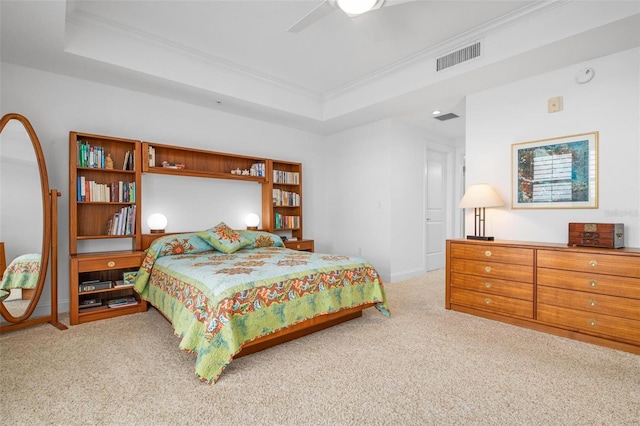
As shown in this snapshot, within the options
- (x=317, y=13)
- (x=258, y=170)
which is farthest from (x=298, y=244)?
(x=317, y=13)

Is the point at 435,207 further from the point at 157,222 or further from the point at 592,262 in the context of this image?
the point at 157,222

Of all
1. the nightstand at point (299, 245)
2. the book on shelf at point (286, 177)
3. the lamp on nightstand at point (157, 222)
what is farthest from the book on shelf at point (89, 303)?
the book on shelf at point (286, 177)

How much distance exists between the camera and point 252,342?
2277mm

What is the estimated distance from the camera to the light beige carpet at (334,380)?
5.53 feet

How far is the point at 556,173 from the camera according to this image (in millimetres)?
3152

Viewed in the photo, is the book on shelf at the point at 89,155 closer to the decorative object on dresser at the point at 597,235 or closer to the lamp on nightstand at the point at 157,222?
the lamp on nightstand at the point at 157,222

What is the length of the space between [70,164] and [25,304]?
133 centimetres

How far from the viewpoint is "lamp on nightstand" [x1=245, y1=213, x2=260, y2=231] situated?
454cm

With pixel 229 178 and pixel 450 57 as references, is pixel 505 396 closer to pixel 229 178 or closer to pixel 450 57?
pixel 450 57

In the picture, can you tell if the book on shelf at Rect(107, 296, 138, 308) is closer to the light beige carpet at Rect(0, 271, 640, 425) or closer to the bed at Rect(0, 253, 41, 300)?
the light beige carpet at Rect(0, 271, 640, 425)

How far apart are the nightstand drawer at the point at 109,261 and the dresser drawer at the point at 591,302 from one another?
3883 millimetres

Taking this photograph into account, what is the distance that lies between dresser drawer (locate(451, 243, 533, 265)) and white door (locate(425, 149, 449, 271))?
2.19 meters

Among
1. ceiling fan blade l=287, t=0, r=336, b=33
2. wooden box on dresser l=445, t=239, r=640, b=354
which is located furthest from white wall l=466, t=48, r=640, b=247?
ceiling fan blade l=287, t=0, r=336, b=33

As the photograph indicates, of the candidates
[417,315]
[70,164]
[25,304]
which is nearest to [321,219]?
[417,315]
